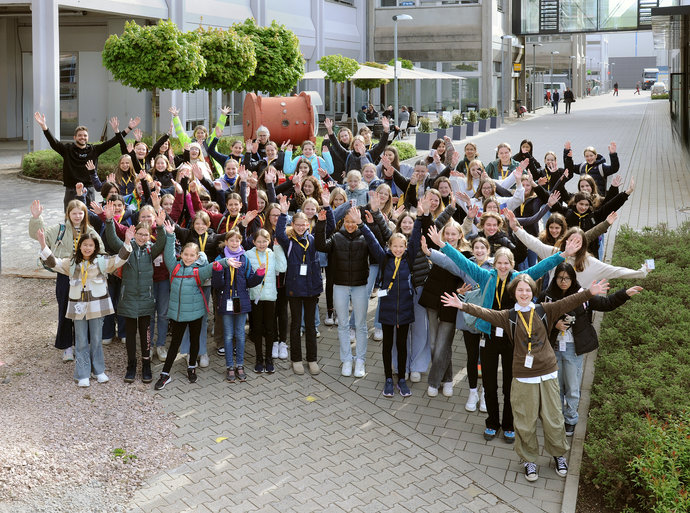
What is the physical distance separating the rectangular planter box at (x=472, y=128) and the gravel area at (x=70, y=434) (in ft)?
94.1

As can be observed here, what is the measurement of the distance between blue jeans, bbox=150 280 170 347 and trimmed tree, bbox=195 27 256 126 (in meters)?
14.5

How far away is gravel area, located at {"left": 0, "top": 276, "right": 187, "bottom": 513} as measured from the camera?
271 inches

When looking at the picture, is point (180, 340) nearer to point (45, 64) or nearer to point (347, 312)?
point (347, 312)

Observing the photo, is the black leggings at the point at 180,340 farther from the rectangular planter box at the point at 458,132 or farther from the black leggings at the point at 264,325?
the rectangular planter box at the point at 458,132

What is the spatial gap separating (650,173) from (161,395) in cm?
1951

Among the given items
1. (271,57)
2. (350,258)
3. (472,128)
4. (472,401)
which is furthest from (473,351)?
(472,128)

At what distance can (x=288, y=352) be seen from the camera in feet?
33.3

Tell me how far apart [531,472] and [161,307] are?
181 inches

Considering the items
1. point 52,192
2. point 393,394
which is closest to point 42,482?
point 393,394

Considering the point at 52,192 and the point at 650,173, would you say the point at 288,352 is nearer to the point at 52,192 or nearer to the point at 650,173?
the point at 52,192

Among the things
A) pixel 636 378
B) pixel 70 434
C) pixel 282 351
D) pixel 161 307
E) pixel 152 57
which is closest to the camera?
pixel 70 434

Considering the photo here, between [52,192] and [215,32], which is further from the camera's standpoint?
[215,32]

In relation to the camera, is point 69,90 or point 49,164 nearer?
point 49,164

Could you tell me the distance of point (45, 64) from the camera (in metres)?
24.6
